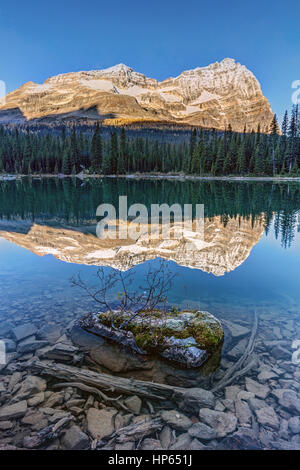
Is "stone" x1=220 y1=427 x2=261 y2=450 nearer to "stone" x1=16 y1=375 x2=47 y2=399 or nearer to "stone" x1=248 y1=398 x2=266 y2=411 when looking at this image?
"stone" x1=248 y1=398 x2=266 y2=411

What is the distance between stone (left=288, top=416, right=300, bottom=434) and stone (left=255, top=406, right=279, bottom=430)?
0.56ft

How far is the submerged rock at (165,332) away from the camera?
5.39m

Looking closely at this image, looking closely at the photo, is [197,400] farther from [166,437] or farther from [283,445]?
[283,445]

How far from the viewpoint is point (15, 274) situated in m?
10.1

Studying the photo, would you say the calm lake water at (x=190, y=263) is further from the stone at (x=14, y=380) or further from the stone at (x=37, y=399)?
the stone at (x=37, y=399)

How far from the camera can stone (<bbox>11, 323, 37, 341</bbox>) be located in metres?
6.05

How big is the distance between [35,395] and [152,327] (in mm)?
2382

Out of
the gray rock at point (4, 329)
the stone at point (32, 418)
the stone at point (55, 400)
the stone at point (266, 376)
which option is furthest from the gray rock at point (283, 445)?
the gray rock at point (4, 329)

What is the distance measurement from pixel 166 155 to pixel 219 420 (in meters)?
Result: 124

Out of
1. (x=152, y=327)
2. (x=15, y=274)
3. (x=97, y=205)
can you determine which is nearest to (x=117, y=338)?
(x=152, y=327)

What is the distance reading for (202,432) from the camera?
3838 mm

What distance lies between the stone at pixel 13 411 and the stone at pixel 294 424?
369 centimetres

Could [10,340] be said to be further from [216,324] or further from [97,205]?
[97,205]

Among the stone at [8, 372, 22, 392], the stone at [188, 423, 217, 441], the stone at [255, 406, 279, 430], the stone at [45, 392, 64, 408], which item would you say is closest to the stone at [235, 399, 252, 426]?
the stone at [255, 406, 279, 430]
